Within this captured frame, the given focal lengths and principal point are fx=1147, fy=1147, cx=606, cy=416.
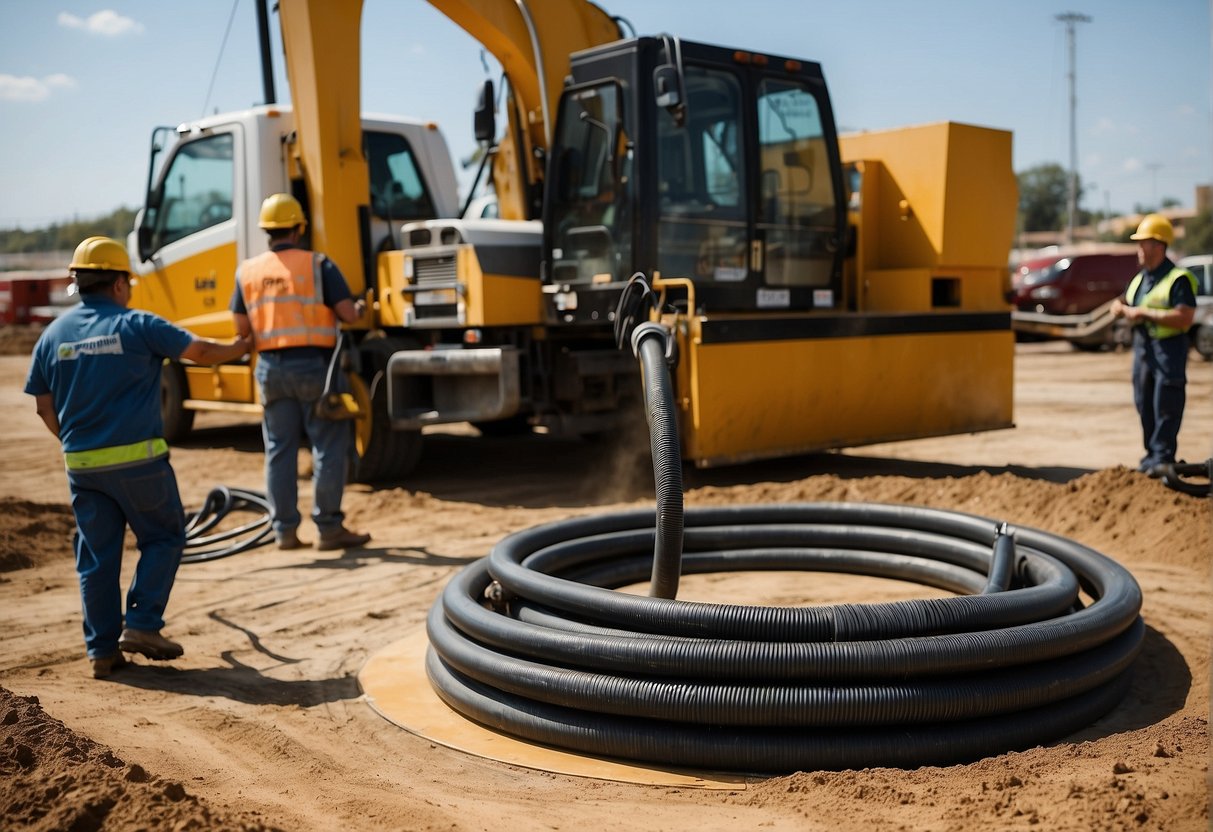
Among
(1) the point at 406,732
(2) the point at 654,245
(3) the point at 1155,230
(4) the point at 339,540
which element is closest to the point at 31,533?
(4) the point at 339,540

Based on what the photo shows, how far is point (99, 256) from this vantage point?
498cm

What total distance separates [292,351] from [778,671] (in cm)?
438

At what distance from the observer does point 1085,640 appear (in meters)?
4.14

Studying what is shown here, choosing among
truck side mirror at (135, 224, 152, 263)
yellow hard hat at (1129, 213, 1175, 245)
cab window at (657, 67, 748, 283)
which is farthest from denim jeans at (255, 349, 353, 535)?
yellow hard hat at (1129, 213, 1175, 245)

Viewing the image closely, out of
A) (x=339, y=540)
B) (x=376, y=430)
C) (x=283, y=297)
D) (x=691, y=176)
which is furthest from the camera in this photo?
(x=376, y=430)

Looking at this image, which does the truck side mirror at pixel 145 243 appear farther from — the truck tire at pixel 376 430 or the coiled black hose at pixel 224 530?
the coiled black hose at pixel 224 530

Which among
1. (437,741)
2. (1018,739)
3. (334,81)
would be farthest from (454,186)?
(1018,739)

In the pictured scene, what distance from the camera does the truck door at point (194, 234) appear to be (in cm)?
1023

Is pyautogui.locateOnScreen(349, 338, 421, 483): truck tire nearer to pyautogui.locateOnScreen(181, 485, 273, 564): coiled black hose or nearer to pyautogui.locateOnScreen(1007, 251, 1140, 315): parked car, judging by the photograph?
pyautogui.locateOnScreen(181, 485, 273, 564): coiled black hose

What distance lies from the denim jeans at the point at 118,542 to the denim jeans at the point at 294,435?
2063 millimetres

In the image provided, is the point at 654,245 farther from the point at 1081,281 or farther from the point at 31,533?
the point at 1081,281

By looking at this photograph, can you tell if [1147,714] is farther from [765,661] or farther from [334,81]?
[334,81]

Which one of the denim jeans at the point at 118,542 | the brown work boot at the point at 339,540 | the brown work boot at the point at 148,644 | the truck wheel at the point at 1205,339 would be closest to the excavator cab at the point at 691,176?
the brown work boot at the point at 339,540

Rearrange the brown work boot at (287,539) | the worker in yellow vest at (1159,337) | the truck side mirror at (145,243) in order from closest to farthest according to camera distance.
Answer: the brown work boot at (287,539) < the worker in yellow vest at (1159,337) < the truck side mirror at (145,243)
